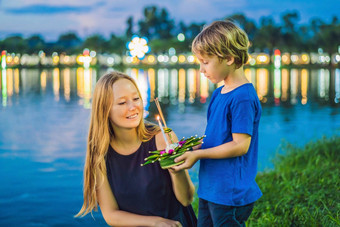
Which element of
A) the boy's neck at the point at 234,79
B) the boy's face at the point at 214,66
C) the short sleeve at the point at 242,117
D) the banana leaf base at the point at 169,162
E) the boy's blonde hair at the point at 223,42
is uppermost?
the boy's blonde hair at the point at 223,42

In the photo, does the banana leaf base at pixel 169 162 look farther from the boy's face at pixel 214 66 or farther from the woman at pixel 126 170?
the boy's face at pixel 214 66

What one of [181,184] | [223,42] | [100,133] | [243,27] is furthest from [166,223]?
[243,27]

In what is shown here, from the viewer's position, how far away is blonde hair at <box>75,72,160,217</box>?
2793 millimetres

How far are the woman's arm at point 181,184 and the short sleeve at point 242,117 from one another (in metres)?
0.40

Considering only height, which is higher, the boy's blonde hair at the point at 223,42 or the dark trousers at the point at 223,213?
the boy's blonde hair at the point at 223,42

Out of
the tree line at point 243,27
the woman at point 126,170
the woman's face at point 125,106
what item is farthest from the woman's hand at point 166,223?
the tree line at point 243,27

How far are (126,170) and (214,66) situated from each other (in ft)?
2.63

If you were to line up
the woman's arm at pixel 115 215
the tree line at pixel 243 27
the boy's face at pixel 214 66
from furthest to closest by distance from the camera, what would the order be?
the tree line at pixel 243 27, the woman's arm at pixel 115 215, the boy's face at pixel 214 66

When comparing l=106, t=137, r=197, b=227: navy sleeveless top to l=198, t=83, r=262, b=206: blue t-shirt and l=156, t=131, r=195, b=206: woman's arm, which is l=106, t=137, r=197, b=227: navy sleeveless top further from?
l=198, t=83, r=262, b=206: blue t-shirt

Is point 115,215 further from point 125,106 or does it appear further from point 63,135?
point 63,135

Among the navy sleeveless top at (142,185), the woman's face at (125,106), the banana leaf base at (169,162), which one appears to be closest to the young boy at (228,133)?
the banana leaf base at (169,162)

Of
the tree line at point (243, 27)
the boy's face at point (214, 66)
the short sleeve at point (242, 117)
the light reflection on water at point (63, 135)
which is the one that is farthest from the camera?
the tree line at point (243, 27)

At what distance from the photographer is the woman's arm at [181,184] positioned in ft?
9.00

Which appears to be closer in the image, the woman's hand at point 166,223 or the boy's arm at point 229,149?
the boy's arm at point 229,149
